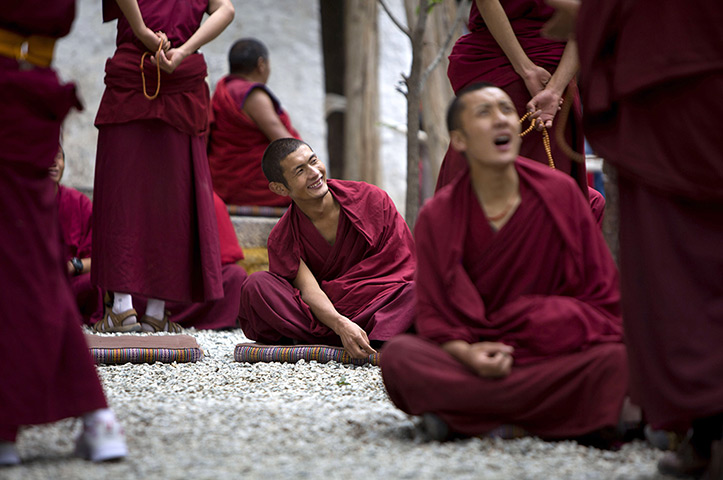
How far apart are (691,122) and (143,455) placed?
64.5 inches

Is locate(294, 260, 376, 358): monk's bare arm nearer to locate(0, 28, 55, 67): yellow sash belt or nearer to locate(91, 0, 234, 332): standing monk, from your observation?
locate(91, 0, 234, 332): standing monk

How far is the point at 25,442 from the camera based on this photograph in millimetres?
2512

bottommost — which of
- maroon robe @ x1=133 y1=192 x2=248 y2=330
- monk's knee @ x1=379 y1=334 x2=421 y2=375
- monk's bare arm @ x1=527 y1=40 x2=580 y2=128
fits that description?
maroon robe @ x1=133 y1=192 x2=248 y2=330

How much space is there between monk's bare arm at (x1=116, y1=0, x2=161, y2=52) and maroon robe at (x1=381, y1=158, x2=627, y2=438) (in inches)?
92.5

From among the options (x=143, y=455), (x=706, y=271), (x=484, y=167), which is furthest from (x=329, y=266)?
(x=706, y=271)

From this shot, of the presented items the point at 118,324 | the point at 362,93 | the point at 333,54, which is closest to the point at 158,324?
the point at 118,324

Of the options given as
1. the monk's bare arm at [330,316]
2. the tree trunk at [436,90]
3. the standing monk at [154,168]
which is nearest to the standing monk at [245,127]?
→ the tree trunk at [436,90]

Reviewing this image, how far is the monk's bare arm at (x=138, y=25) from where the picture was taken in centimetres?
430

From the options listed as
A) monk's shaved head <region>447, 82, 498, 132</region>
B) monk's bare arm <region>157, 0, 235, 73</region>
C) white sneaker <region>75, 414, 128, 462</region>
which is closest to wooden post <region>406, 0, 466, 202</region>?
monk's bare arm <region>157, 0, 235, 73</region>

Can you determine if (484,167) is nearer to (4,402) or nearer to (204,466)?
(204,466)

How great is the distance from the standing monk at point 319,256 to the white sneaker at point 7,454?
72.0 inches

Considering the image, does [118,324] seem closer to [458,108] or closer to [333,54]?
[458,108]

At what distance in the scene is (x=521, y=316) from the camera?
2559mm

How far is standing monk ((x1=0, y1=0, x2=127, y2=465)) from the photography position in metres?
2.24
